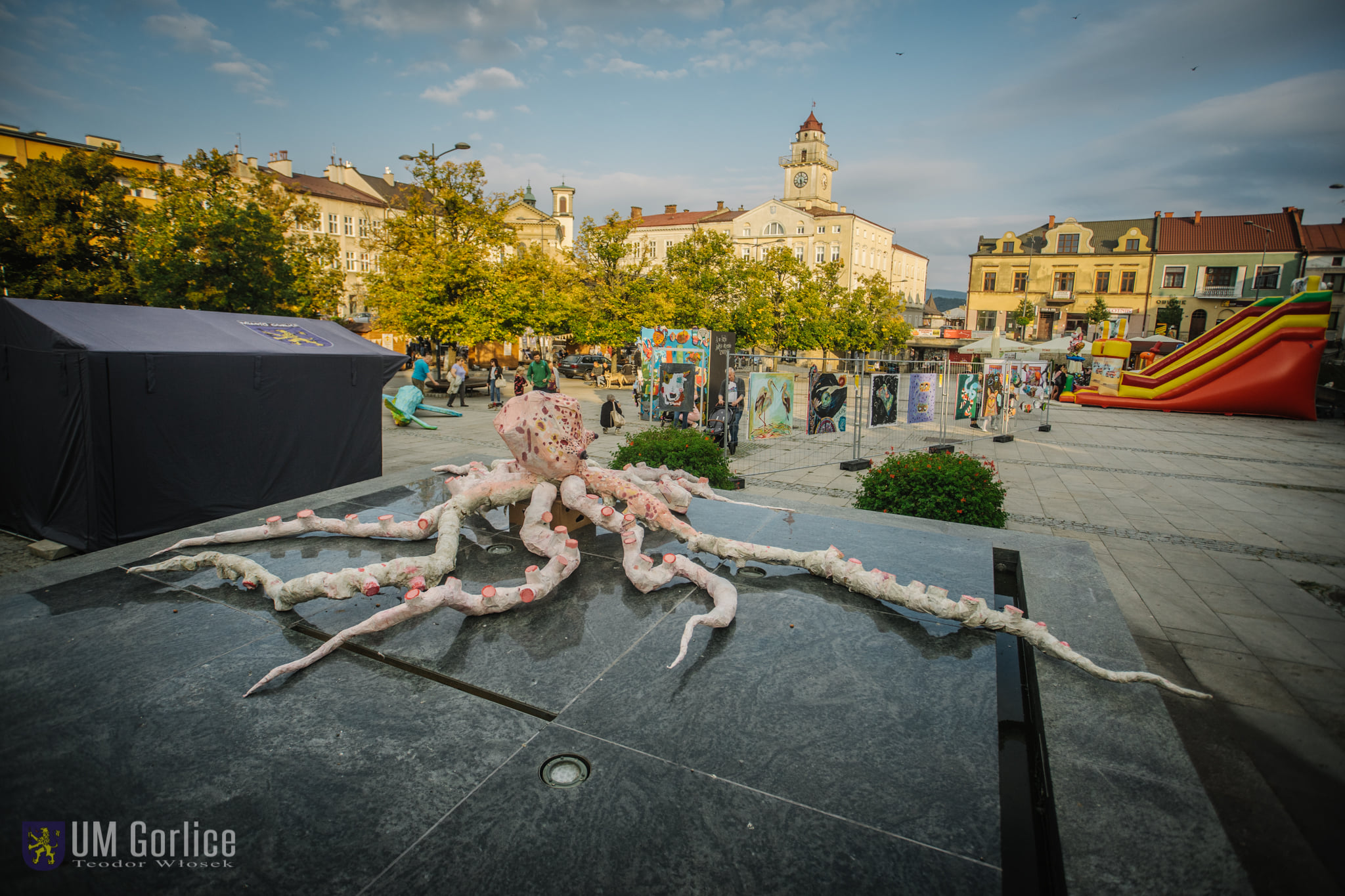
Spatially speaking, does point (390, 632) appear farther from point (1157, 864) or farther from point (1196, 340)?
point (1196, 340)

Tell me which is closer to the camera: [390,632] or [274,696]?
[274,696]

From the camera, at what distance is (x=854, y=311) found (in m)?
39.3

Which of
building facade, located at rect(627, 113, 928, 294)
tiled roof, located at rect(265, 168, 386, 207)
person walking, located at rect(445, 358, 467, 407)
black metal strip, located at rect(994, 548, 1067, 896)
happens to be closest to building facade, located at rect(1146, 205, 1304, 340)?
building facade, located at rect(627, 113, 928, 294)

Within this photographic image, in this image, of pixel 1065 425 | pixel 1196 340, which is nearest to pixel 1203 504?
pixel 1065 425

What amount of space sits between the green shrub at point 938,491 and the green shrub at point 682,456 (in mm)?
1995

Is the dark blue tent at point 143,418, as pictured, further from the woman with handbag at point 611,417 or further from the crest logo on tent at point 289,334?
the woman with handbag at point 611,417

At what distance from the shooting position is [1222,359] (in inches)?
959

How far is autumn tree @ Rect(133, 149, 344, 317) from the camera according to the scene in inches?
664

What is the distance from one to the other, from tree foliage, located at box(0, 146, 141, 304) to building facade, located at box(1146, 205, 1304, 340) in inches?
2539

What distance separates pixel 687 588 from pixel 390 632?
2.10 m

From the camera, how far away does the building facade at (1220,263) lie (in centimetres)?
Answer: 4866

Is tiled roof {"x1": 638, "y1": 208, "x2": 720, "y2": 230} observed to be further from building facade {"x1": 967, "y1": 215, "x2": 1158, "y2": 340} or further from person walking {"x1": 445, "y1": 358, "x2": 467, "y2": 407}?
person walking {"x1": 445, "y1": 358, "x2": 467, "y2": 407}

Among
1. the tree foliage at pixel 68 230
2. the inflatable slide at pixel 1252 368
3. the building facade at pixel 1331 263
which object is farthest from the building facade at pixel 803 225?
the tree foliage at pixel 68 230

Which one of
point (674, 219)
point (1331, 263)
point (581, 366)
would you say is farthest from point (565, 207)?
point (1331, 263)
